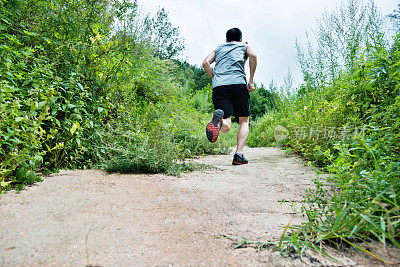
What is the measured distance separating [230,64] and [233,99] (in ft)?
1.82

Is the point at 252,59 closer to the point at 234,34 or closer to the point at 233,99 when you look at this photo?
the point at 234,34

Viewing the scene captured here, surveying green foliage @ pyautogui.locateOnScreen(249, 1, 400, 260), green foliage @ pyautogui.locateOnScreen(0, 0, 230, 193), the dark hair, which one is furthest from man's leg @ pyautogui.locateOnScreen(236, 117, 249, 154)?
the dark hair

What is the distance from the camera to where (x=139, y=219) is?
4.31 ft

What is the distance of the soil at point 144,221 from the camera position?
0.91 m

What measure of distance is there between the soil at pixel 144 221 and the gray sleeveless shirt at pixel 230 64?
1.88 metres

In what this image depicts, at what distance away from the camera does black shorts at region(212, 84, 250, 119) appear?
11.8ft

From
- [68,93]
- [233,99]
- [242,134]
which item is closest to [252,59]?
[233,99]

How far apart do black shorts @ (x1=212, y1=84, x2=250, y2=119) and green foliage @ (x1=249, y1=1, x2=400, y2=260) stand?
94cm

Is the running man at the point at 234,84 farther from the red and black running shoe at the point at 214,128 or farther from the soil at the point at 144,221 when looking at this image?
the soil at the point at 144,221

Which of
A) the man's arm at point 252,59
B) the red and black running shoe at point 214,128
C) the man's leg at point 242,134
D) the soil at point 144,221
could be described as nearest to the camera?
the soil at point 144,221

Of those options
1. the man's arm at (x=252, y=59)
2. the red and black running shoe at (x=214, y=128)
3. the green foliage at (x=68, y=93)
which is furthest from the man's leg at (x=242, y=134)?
the green foliage at (x=68, y=93)

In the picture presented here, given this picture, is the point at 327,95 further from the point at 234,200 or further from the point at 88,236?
the point at 88,236

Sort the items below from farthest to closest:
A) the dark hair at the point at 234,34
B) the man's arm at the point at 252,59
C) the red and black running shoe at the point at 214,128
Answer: the dark hair at the point at 234,34
the man's arm at the point at 252,59
the red and black running shoe at the point at 214,128

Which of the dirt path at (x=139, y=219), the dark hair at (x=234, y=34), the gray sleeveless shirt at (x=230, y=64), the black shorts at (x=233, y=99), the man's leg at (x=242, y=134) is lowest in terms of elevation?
the dirt path at (x=139, y=219)
